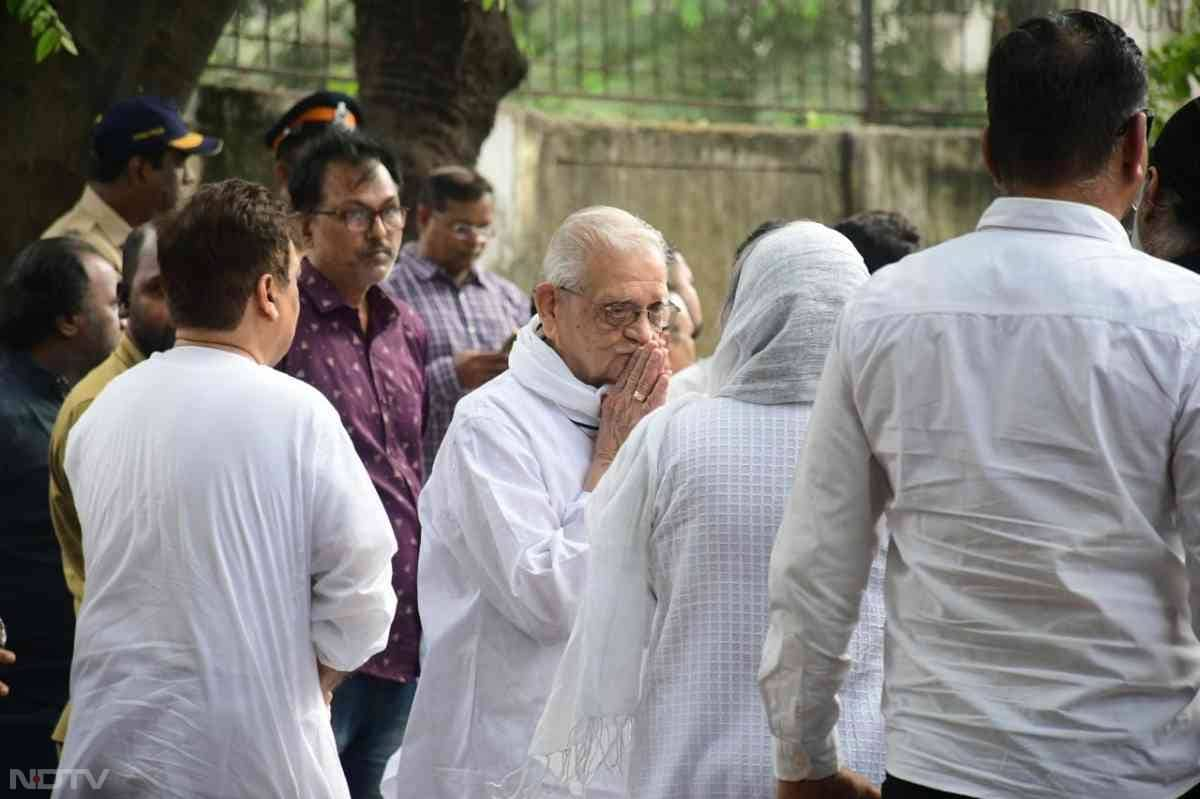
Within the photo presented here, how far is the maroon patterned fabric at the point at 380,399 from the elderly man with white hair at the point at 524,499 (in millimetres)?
982

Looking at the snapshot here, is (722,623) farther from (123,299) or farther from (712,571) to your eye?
(123,299)

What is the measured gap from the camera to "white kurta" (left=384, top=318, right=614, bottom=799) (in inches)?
165

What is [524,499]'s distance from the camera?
4.21 metres

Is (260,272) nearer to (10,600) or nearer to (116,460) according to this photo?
(116,460)

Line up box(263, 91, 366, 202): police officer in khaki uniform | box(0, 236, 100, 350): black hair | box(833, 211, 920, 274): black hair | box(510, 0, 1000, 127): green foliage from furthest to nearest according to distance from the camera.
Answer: box(510, 0, 1000, 127): green foliage, box(263, 91, 366, 202): police officer in khaki uniform, box(833, 211, 920, 274): black hair, box(0, 236, 100, 350): black hair

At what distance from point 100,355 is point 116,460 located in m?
1.86

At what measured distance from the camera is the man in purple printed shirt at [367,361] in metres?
5.35

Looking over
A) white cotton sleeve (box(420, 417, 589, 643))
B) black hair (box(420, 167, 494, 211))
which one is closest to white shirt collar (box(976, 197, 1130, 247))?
white cotton sleeve (box(420, 417, 589, 643))

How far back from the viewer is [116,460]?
3.93m

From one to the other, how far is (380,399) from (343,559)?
1.66m

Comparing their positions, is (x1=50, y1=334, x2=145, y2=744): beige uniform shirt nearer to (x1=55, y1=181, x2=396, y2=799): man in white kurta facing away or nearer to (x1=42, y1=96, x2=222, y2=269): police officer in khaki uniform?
(x1=55, y1=181, x2=396, y2=799): man in white kurta facing away

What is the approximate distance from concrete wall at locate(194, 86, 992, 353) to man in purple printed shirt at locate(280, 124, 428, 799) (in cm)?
423

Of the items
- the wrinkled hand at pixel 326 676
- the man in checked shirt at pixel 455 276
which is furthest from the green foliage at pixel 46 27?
the wrinkled hand at pixel 326 676

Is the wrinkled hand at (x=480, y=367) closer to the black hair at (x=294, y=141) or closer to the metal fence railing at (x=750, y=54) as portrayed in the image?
the black hair at (x=294, y=141)
